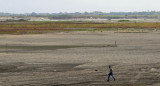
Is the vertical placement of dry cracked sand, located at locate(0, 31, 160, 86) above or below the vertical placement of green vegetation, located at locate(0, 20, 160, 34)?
above

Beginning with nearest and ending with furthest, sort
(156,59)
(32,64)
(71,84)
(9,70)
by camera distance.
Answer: (71,84), (9,70), (32,64), (156,59)

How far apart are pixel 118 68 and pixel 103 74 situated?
330 cm

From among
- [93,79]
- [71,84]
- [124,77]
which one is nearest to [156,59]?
[124,77]

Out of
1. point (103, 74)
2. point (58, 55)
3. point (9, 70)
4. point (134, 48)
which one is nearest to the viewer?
point (103, 74)

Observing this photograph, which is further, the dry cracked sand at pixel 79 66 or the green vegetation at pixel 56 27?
the green vegetation at pixel 56 27

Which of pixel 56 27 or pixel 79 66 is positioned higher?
pixel 79 66

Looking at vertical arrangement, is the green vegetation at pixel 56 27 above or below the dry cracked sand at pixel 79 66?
below

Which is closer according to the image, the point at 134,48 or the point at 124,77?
the point at 124,77

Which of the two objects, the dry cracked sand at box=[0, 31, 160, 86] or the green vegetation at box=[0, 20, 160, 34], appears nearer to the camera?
the dry cracked sand at box=[0, 31, 160, 86]

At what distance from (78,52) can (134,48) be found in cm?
985

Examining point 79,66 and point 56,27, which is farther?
point 56,27

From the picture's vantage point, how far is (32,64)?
3259 cm

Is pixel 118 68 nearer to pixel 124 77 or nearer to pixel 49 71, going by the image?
pixel 124 77

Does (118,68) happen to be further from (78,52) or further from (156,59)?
(78,52)
